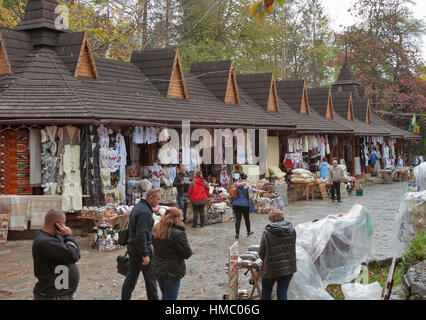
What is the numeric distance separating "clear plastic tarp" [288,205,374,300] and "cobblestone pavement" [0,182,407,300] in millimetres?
1210

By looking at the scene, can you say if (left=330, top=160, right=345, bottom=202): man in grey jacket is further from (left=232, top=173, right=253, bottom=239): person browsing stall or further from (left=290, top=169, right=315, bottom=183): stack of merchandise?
(left=232, top=173, right=253, bottom=239): person browsing stall

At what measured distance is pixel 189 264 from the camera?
9.50 meters

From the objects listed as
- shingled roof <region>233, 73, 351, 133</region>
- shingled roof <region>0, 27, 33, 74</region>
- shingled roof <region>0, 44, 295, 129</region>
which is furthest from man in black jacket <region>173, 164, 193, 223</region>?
shingled roof <region>233, 73, 351, 133</region>

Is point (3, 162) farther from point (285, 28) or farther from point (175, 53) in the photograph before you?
point (285, 28)

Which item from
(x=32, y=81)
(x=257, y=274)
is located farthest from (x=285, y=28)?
(x=257, y=274)

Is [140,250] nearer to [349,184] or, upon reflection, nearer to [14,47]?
[14,47]

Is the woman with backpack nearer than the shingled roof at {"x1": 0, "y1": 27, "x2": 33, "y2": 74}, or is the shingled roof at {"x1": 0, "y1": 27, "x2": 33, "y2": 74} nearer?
the woman with backpack

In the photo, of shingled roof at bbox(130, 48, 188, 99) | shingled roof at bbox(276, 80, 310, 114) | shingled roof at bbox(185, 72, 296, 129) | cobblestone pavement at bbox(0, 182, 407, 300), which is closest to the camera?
cobblestone pavement at bbox(0, 182, 407, 300)

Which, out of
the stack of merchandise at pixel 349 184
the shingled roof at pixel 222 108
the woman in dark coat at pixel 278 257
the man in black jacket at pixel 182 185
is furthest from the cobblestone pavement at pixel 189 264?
the stack of merchandise at pixel 349 184

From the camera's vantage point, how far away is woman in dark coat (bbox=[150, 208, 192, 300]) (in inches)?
232

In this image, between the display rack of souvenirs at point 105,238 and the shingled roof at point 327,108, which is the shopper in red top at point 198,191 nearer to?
the display rack of souvenirs at point 105,238

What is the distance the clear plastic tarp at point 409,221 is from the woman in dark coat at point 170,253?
176 inches

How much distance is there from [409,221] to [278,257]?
141 inches

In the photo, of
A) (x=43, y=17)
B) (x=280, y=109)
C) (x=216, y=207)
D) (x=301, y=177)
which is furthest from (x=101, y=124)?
(x=280, y=109)
